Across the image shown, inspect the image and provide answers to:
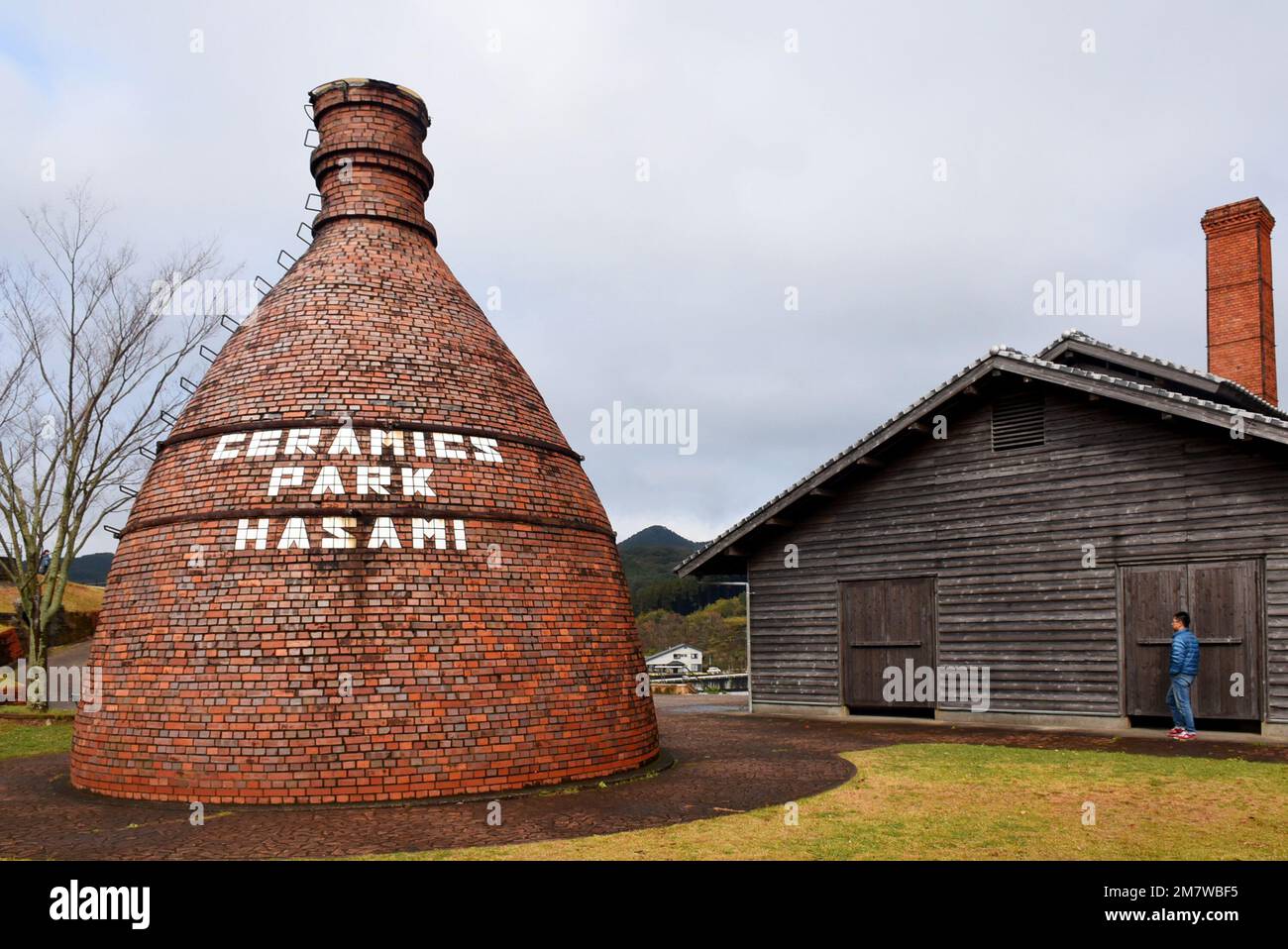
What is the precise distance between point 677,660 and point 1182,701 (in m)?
28.5

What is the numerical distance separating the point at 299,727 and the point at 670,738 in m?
6.65

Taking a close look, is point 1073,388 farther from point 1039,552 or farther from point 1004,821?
point 1004,821

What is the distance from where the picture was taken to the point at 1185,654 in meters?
12.4

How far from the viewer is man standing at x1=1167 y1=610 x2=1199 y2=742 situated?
12367 millimetres

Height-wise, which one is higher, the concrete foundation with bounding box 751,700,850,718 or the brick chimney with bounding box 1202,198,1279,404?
the brick chimney with bounding box 1202,198,1279,404

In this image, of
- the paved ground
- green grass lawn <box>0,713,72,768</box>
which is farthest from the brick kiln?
green grass lawn <box>0,713,72,768</box>

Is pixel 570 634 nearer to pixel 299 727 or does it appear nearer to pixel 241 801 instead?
pixel 299 727

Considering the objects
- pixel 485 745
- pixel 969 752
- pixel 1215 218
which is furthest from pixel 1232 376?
pixel 485 745

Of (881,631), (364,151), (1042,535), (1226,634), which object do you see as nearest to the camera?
(364,151)

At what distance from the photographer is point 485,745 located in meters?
8.87

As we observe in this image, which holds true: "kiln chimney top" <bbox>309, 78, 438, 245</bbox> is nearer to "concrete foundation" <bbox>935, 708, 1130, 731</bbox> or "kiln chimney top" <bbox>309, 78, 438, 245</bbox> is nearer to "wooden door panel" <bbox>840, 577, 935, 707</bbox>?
"wooden door panel" <bbox>840, 577, 935, 707</bbox>

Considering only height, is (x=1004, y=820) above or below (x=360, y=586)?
below

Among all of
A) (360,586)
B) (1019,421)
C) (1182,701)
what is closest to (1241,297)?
(1019,421)

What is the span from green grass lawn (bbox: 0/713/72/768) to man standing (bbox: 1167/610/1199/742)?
14.2m
